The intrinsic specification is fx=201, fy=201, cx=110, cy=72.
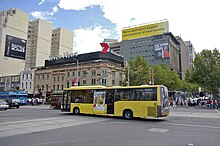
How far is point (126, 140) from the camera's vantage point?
27.8ft

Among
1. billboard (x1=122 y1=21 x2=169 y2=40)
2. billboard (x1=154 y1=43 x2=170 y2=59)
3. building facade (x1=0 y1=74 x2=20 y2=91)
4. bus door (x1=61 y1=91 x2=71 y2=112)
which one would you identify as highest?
billboard (x1=122 y1=21 x2=169 y2=40)

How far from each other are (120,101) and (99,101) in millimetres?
2235

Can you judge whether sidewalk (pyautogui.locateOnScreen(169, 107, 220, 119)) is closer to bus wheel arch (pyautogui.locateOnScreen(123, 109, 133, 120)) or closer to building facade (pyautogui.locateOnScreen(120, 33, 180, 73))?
bus wheel arch (pyautogui.locateOnScreen(123, 109, 133, 120))

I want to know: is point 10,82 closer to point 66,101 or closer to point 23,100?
point 23,100

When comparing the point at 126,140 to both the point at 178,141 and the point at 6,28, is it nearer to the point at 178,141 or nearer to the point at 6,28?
the point at 178,141

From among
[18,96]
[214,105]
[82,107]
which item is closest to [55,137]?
[82,107]

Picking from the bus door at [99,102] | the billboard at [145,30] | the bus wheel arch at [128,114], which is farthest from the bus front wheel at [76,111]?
the billboard at [145,30]

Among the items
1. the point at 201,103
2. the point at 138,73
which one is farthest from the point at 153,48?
the point at 201,103

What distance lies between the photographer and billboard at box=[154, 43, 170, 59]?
323 feet

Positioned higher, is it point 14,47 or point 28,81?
point 14,47

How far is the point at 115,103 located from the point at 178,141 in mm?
9901

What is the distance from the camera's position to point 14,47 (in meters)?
17.9

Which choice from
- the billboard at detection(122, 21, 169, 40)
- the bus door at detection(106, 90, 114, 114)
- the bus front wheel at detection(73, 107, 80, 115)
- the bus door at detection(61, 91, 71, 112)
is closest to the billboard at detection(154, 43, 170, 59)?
the billboard at detection(122, 21, 169, 40)

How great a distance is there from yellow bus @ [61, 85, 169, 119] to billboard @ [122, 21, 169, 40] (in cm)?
8474
